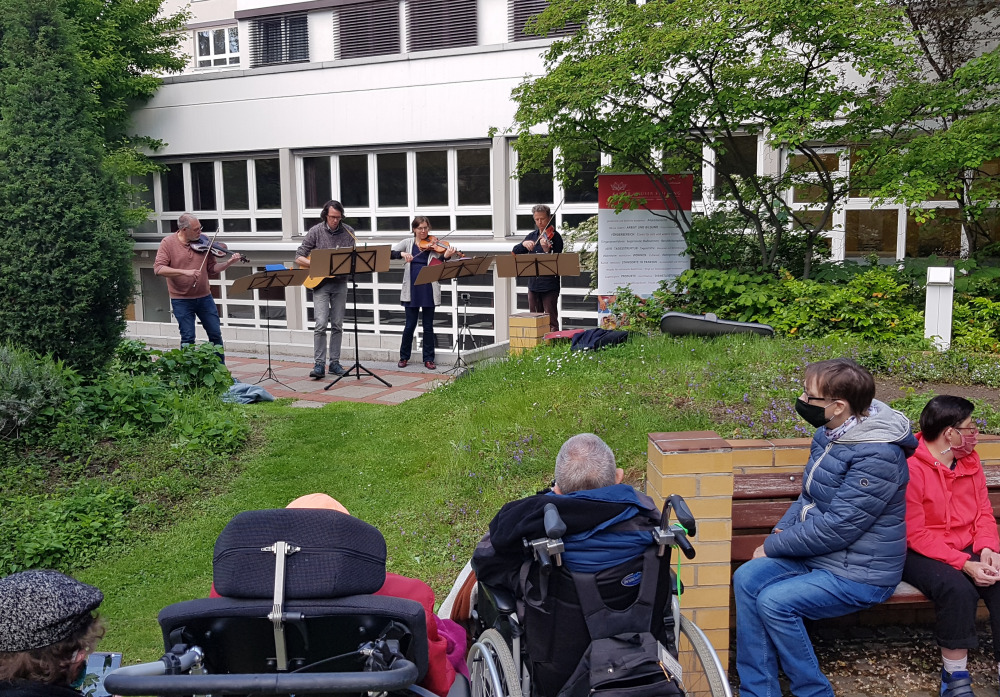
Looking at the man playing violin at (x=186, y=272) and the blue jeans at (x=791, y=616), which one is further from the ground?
the man playing violin at (x=186, y=272)

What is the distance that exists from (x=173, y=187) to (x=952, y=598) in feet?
68.9

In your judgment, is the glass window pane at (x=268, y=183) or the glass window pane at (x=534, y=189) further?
the glass window pane at (x=268, y=183)

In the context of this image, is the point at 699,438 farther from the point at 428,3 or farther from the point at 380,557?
the point at 428,3

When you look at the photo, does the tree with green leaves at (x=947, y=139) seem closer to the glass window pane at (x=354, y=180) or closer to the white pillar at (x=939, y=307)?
the white pillar at (x=939, y=307)

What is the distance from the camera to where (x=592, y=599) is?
9.89 ft

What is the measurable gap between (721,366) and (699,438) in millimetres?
3844

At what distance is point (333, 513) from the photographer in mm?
2836

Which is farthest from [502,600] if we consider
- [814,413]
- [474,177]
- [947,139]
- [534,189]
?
[474,177]

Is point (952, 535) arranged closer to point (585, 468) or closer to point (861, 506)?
A: point (861, 506)

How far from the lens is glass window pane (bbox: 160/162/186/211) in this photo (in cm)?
2156

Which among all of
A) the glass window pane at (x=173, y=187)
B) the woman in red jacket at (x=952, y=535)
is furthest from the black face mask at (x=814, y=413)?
the glass window pane at (x=173, y=187)

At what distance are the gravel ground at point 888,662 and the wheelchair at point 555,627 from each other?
1.16m

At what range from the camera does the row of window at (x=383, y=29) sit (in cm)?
1759

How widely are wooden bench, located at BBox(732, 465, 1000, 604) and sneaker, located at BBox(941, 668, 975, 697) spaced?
94 cm
